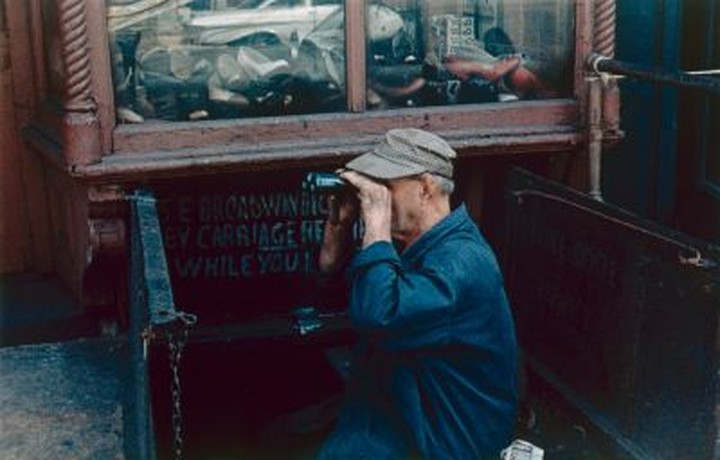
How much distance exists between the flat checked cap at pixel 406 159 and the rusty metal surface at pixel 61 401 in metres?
1.43

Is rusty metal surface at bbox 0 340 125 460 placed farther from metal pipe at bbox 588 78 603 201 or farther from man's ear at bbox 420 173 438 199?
metal pipe at bbox 588 78 603 201

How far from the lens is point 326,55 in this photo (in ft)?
14.2

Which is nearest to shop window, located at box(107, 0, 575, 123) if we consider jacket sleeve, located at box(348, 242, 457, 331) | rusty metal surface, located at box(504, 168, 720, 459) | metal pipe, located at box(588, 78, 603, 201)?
metal pipe, located at box(588, 78, 603, 201)

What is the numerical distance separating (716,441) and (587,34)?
189 cm

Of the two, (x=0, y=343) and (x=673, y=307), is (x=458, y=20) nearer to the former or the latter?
(x=673, y=307)

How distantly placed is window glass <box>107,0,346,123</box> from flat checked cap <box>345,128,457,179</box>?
113 centimetres

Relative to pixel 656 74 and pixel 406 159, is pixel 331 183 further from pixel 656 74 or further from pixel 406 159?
pixel 656 74

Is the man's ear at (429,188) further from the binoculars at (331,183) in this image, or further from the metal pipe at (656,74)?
the metal pipe at (656,74)

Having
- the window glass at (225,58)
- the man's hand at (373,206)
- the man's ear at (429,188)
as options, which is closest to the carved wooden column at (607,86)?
the window glass at (225,58)

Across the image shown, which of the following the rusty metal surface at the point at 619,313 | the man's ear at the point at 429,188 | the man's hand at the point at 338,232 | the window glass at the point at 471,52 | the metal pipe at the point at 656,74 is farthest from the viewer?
the window glass at the point at 471,52

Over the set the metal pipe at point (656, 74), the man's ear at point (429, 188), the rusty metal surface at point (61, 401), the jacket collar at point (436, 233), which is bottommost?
the rusty metal surface at point (61, 401)

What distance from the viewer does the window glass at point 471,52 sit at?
441 cm

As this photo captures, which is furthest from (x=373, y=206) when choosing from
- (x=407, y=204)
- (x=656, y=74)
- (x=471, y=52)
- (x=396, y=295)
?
(x=471, y=52)

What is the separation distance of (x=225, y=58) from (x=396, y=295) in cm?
171
